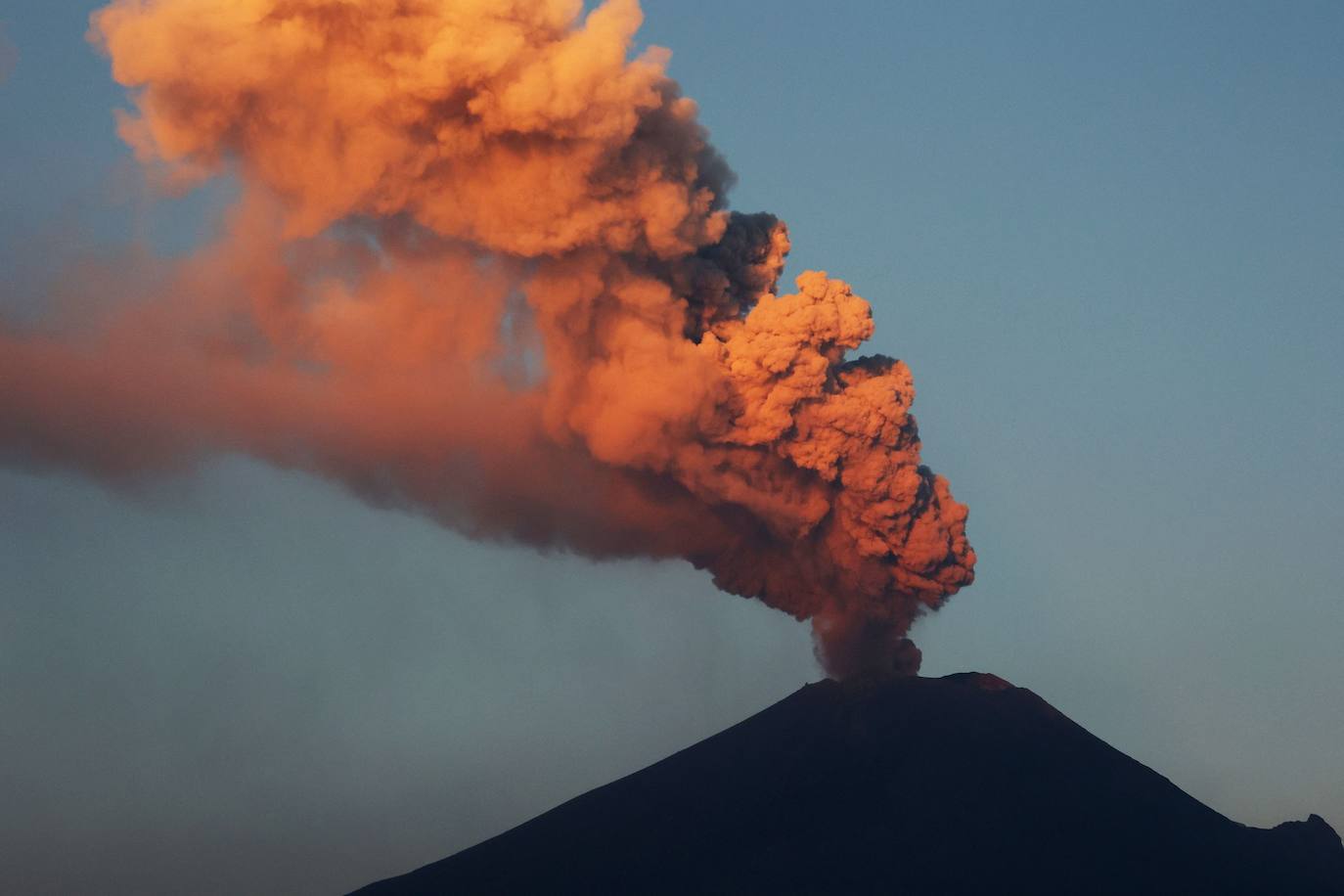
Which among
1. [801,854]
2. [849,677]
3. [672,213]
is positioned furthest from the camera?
[849,677]

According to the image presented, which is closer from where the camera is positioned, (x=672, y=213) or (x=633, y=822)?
(x=672, y=213)

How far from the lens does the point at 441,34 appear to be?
41.8m

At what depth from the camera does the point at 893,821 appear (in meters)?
49.3

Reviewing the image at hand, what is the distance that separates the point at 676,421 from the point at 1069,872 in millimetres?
14691

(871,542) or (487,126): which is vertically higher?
(487,126)

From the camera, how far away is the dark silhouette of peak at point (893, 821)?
47.7 m

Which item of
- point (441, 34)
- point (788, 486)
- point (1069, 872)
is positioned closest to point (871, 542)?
point (788, 486)

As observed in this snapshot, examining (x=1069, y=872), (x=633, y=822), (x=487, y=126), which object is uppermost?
(x=487, y=126)

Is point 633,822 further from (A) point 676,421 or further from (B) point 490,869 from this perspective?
(A) point 676,421

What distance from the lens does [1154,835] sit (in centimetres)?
4972

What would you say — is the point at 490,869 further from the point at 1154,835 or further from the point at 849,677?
the point at 1154,835

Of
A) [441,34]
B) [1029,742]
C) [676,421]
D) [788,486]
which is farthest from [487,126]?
[1029,742]

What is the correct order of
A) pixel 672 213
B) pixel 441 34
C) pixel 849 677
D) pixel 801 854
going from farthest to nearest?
pixel 849 677 → pixel 801 854 → pixel 672 213 → pixel 441 34

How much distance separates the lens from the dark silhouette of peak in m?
47.7
